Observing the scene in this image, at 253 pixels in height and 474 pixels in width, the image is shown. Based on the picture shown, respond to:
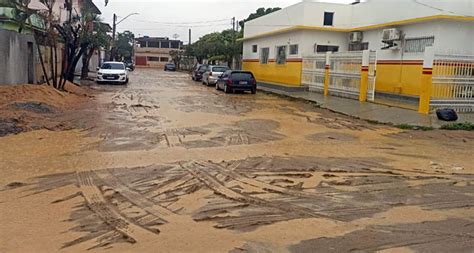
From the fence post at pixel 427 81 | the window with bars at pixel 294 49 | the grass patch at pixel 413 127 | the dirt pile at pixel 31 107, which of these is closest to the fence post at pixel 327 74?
the window with bars at pixel 294 49

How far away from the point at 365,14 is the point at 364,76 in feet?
21.6

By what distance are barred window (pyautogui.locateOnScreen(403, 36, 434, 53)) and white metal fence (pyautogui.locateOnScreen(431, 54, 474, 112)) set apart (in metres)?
2.94

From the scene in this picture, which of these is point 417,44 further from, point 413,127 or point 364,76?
point 413,127

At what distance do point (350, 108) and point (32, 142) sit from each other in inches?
520

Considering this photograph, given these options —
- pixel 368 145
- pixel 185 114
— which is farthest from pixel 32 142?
pixel 368 145

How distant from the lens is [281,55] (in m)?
33.6

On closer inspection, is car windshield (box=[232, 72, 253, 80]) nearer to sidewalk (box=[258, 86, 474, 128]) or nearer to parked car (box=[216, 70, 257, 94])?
parked car (box=[216, 70, 257, 94])

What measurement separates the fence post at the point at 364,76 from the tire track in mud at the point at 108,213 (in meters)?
16.7

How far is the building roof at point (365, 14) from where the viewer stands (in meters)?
20.1

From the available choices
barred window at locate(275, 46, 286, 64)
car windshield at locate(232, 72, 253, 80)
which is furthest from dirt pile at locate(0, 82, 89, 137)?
barred window at locate(275, 46, 286, 64)

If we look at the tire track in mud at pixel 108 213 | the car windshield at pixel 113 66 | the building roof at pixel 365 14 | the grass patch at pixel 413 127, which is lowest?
the tire track in mud at pixel 108 213

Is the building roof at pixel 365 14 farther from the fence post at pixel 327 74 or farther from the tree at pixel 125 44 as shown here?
the tree at pixel 125 44

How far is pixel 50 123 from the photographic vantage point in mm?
13000

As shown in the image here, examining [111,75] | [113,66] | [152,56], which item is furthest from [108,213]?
[152,56]
